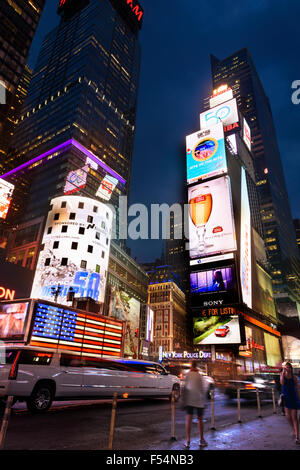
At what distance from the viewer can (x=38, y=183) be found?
82062 millimetres

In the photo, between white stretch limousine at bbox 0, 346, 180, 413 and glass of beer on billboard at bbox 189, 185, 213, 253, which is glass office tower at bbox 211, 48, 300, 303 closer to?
glass of beer on billboard at bbox 189, 185, 213, 253

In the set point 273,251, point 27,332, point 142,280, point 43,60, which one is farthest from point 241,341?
point 43,60

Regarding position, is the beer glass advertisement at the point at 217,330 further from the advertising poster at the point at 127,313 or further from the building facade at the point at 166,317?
the building facade at the point at 166,317

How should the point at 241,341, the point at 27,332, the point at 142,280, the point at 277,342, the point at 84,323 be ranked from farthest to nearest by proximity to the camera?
Answer: 1. the point at 142,280
2. the point at 277,342
3. the point at 241,341
4. the point at 84,323
5. the point at 27,332

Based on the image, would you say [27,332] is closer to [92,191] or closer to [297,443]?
[297,443]

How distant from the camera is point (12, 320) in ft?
64.9

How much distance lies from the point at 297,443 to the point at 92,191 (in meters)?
79.5

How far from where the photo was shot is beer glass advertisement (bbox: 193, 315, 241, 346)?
4881 centimetres

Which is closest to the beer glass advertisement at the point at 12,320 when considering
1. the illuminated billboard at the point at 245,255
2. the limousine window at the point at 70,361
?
the limousine window at the point at 70,361

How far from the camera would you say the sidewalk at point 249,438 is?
6305 millimetres

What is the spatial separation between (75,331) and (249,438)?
19040 millimetres

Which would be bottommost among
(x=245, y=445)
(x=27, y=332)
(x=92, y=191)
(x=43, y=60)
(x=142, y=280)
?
(x=245, y=445)
